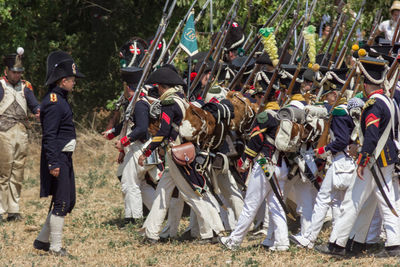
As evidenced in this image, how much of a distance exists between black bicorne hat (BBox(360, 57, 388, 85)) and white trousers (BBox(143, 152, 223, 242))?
2.37 m

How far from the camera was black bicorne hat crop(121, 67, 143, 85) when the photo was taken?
987cm

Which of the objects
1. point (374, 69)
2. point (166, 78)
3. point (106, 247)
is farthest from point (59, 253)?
point (374, 69)

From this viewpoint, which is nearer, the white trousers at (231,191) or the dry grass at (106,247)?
the dry grass at (106,247)

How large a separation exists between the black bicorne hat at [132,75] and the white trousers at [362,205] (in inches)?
139

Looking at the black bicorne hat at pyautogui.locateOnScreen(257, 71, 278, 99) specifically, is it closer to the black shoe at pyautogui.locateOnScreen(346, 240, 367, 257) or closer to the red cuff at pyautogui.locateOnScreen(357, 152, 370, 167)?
the red cuff at pyautogui.locateOnScreen(357, 152, 370, 167)

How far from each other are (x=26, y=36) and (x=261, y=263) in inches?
368

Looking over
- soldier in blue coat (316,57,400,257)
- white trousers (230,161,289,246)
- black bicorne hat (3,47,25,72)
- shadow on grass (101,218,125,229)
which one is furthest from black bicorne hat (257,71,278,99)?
black bicorne hat (3,47,25,72)

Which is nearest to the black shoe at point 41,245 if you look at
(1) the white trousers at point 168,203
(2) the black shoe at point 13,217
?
(1) the white trousers at point 168,203

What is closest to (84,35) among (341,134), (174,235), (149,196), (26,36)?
(26,36)

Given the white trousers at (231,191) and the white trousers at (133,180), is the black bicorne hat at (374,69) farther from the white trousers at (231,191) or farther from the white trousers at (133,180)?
the white trousers at (133,180)

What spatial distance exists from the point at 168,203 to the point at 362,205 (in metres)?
2.29

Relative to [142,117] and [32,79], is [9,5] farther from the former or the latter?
[142,117]

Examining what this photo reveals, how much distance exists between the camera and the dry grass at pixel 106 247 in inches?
308

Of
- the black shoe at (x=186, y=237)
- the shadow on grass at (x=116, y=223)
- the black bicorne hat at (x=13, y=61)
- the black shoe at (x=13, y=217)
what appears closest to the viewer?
the black shoe at (x=186, y=237)
